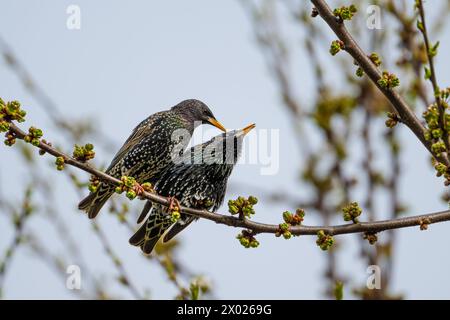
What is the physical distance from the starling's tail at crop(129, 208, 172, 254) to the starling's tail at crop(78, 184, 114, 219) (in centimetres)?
34

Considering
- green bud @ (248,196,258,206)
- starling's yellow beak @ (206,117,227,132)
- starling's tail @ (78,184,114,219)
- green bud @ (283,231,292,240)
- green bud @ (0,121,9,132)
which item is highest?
starling's yellow beak @ (206,117,227,132)

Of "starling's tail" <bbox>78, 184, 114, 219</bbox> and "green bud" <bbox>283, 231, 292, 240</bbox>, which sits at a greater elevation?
"starling's tail" <bbox>78, 184, 114, 219</bbox>

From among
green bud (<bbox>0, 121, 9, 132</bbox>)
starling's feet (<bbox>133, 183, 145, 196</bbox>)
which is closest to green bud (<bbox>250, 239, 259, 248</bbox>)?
starling's feet (<bbox>133, 183, 145, 196</bbox>)

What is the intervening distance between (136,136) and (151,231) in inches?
33.0

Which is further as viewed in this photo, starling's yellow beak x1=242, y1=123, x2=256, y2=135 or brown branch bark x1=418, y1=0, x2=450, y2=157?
starling's yellow beak x1=242, y1=123, x2=256, y2=135

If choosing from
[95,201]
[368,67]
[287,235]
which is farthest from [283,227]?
[95,201]

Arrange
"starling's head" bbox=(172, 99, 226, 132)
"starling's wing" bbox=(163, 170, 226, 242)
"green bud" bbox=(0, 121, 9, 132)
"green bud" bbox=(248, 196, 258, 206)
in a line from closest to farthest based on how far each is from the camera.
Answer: "green bud" bbox=(0, 121, 9, 132) < "green bud" bbox=(248, 196, 258, 206) < "starling's wing" bbox=(163, 170, 226, 242) < "starling's head" bbox=(172, 99, 226, 132)

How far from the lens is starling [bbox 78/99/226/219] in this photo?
4.33 m

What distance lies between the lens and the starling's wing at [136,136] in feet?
15.5

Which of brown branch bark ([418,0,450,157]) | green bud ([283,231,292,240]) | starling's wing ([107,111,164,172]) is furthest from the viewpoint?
starling's wing ([107,111,164,172])

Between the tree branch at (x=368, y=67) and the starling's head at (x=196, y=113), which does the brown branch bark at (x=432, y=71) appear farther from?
the starling's head at (x=196, y=113)

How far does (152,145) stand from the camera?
4602mm

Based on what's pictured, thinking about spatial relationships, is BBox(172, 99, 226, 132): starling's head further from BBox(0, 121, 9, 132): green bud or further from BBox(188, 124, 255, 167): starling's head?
BBox(0, 121, 9, 132): green bud

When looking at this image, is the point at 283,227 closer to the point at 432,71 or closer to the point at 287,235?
the point at 287,235
